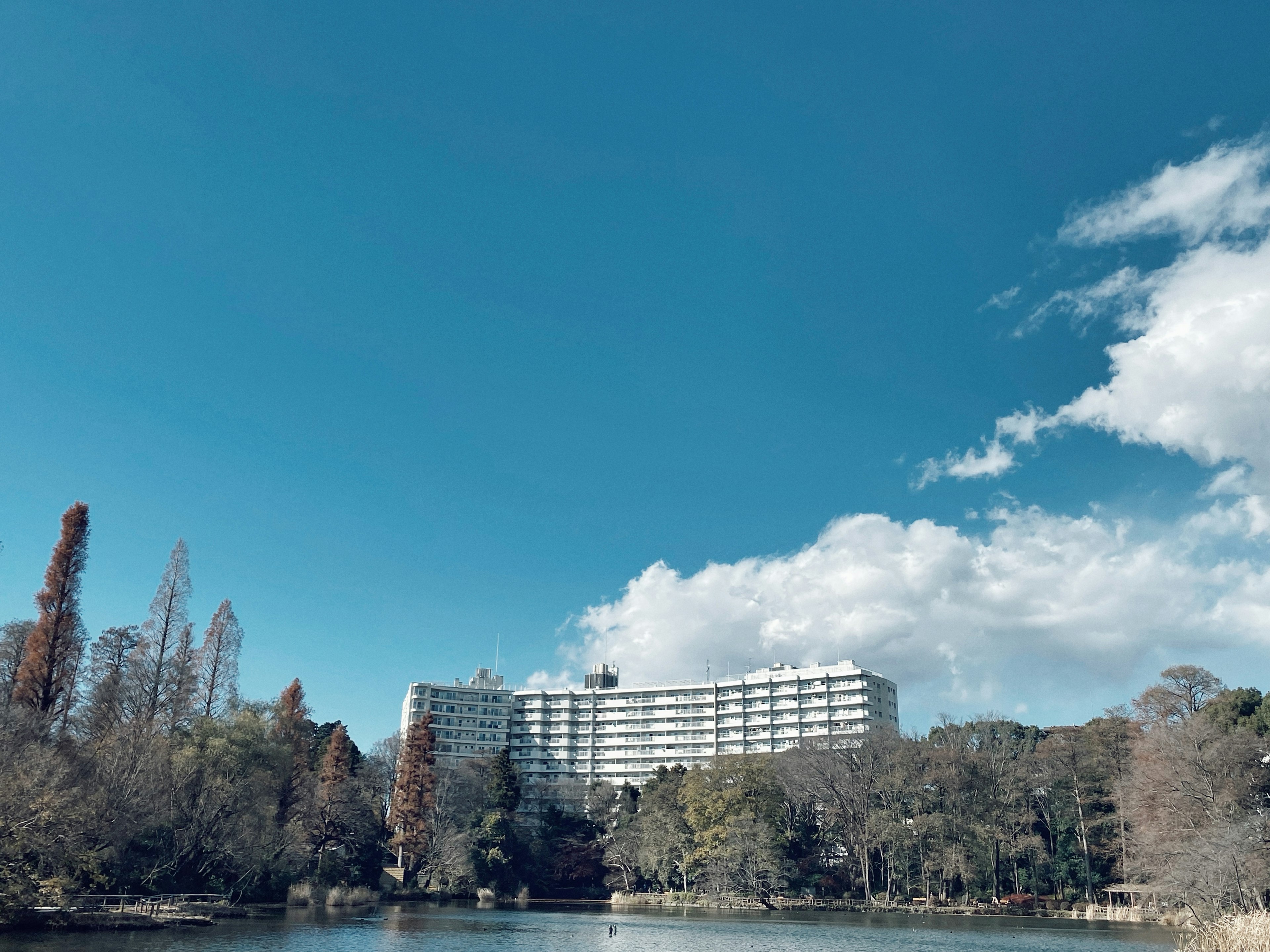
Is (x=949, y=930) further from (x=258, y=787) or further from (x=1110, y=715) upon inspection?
(x=258, y=787)

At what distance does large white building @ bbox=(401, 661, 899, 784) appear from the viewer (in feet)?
468

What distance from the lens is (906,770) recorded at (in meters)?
80.9

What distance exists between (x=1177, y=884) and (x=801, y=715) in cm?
9906

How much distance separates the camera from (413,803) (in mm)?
85625

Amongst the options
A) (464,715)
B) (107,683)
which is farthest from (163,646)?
(464,715)

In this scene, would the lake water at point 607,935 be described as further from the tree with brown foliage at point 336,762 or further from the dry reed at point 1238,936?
the tree with brown foliage at point 336,762

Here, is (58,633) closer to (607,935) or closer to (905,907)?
(607,935)

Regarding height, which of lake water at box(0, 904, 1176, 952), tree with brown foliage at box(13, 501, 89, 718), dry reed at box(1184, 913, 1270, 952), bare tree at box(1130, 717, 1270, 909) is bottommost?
lake water at box(0, 904, 1176, 952)

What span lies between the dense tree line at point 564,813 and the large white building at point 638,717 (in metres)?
41.7

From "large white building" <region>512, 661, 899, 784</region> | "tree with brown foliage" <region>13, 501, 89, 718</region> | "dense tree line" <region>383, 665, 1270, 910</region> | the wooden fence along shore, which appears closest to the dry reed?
"dense tree line" <region>383, 665, 1270, 910</region>

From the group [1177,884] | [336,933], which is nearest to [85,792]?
[336,933]

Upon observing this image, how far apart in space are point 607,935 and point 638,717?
107725 mm

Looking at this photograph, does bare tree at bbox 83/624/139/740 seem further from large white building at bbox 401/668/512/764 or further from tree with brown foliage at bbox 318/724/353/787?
large white building at bbox 401/668/512/764

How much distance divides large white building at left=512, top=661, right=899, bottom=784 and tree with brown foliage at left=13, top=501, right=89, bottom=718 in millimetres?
93550
